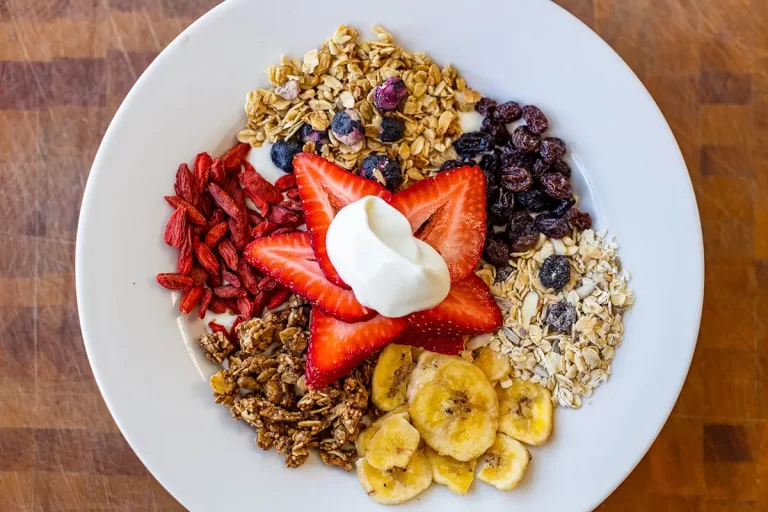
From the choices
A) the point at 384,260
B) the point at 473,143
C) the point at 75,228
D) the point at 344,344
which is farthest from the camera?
the point at 75,228

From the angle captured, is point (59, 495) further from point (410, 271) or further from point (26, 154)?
point (410, 271)

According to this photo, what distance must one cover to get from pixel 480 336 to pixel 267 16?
2.29 feet

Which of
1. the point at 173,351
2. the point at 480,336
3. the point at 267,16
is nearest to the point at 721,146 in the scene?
the point at 480,336

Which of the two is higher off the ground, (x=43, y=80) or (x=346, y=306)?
(x=43, y=80)

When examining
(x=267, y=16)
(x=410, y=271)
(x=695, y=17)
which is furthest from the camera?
(x=695, y=17)

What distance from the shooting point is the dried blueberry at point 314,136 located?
115 cm

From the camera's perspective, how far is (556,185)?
1.16 m

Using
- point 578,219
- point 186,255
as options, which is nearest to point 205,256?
point 186,255

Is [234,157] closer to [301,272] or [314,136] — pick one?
[314,136]

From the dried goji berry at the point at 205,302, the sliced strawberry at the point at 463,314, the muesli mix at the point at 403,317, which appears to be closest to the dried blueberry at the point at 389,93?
A: the muesli mix at the point at 403,317

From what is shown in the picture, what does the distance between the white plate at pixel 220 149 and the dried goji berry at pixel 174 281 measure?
0.08 ft

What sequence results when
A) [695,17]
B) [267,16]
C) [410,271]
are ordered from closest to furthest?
[410,271] < [267,16] < [695,17]

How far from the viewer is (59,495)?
1281 mm

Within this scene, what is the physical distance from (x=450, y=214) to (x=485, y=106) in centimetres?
23
